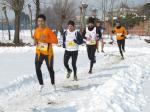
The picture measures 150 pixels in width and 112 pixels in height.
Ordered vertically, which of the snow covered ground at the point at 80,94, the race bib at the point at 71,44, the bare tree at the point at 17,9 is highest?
the bare tree at the point at 17,9

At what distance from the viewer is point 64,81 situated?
11.8 meters

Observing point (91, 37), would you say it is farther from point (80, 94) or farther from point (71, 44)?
point (80, 94)

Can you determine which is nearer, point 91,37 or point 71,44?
point 71,44

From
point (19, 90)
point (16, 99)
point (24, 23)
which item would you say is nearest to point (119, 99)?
point (16, 99)

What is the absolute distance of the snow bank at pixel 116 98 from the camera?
7277 millimetres

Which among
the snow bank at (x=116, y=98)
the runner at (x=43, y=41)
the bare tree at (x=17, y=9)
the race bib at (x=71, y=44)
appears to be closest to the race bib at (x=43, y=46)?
the runner at (x=43, y=41)

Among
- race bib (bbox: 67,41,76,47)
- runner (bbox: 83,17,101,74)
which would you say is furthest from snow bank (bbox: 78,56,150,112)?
runner (bbox: 83,17,101,74)

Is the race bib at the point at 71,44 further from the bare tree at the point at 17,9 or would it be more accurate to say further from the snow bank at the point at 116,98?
the bare tree at the point at 17,9

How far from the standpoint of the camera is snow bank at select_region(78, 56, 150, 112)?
728 cm

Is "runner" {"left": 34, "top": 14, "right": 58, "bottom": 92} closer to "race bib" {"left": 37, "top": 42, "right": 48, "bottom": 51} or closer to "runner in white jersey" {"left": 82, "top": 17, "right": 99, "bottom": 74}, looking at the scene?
Answer: "race bib" {"left": 37, "top": 42, "right": 48, "bottom": 51}

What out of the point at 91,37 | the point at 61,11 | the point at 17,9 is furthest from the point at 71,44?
the point at 61,11

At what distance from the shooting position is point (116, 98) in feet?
26.7

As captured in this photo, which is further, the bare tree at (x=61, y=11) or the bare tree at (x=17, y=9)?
the bare tree at (x=61, y=11)

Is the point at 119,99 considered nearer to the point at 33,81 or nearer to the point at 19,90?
the point at 19,90
